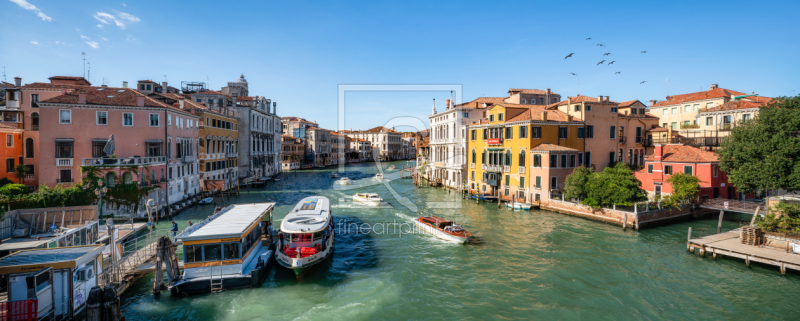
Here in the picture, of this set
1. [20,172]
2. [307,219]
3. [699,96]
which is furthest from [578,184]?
[20,172]

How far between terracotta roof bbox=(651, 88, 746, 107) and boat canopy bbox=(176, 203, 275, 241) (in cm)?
4356

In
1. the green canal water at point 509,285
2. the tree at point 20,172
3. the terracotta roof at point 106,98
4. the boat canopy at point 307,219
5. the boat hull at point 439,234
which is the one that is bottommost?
the green canal water at point 509,285

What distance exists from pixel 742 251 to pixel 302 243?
1903 centimetres

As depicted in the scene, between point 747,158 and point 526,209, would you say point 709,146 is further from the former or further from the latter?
point 526,209

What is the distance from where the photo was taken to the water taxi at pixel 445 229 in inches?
787

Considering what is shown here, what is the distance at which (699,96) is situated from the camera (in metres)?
39.5

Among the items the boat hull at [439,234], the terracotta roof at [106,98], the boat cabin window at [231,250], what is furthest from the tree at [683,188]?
the terracotta roof at [106,98]

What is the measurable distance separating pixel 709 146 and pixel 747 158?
11.6 meters

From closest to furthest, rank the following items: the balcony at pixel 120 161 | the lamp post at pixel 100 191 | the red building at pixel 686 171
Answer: the lamp post at pixel 100 191
the balcony at pixel 120 161
the red building at pixel 686 171

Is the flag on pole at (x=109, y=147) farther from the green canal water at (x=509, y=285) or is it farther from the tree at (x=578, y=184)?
the tree at (x=578, y=184)

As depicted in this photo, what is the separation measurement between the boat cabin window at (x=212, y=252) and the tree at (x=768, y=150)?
27230 mm

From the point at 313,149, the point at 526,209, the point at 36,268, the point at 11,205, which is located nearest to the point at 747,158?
the point at 526,209

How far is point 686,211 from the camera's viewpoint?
83.3ft

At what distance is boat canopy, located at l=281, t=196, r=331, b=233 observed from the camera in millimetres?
15758
